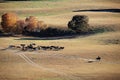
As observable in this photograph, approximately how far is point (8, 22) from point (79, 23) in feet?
45.9

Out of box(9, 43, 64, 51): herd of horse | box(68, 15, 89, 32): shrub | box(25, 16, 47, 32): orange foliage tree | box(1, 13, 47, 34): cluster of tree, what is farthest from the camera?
box(25, 16, 47, 32): orange foliage tree

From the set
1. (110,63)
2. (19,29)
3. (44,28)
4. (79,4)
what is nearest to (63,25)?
(44,28)

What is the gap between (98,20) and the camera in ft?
222

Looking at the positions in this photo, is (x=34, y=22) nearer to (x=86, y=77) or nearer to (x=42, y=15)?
(x=42, y=15)

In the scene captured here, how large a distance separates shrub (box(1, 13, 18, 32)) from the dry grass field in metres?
2.19

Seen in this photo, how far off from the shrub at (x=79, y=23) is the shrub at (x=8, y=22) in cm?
1104

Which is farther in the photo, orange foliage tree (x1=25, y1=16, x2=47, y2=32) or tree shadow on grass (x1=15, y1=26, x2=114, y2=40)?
orange foliage tree (x1=25, y1=16, x2=47, y2=32)

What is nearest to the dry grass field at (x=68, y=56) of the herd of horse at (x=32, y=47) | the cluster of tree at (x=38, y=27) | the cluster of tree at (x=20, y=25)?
the herd of horse at (x=32, y=47)

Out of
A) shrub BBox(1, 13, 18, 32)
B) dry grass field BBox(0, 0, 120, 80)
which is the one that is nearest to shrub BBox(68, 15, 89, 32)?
dry grass field BBox(0, 0, 120, 80)

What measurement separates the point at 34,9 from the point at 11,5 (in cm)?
548

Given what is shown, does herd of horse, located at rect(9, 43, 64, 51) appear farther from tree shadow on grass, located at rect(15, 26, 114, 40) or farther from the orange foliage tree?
the orange foliage tree

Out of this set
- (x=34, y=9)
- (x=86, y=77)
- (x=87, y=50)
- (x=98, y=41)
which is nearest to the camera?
(x=86, y=77)

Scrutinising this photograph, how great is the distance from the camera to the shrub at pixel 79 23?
62.5m

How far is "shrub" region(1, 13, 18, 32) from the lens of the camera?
6450cm
